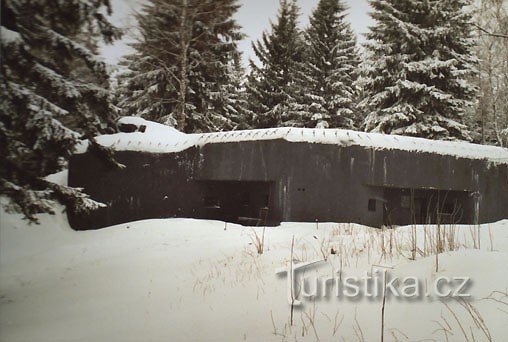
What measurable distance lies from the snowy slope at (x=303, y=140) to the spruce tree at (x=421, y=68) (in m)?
4.87

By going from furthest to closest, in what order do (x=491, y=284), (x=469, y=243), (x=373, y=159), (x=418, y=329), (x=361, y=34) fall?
(x=361, y=34)
(x=373, y=159)
(x=469, y=243)
(x=491, y=284)
(x=418, y=329)

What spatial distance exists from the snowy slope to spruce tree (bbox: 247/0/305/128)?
723 centimetres

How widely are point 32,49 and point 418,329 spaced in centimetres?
347

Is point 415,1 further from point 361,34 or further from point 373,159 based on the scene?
point 373,159

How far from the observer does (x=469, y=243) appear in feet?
10.7

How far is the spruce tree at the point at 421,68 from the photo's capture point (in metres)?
12.0

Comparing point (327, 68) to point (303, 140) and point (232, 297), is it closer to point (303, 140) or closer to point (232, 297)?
point (303, 140)

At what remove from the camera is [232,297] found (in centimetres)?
257

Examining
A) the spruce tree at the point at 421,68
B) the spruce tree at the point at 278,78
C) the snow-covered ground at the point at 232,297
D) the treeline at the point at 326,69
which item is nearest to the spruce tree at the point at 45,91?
the snow-covered ground at the point at 232,297

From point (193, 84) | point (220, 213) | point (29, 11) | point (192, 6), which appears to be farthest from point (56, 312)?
point (193, 84)

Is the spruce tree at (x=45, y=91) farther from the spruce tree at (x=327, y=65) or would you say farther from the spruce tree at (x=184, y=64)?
the spruce tree at (x=327, y=65)

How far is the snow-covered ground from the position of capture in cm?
193

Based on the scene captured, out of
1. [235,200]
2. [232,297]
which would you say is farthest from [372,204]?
[232,297]

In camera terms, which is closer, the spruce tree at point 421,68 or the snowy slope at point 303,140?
the snowy slope at point 303,140
